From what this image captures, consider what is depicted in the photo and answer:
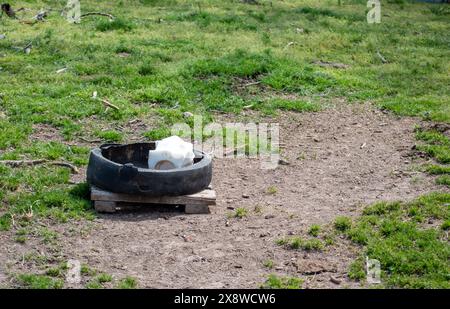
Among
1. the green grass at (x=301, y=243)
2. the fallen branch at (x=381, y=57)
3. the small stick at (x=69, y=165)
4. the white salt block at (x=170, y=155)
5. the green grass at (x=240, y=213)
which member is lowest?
the green grass at (x=240, y=213)

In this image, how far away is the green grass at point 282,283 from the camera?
5.08 metres

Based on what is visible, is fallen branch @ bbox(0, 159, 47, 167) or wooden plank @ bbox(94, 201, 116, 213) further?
fallen branch @ bbox(0, 159, 47, 167)

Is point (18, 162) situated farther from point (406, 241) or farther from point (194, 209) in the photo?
point (406, 241)

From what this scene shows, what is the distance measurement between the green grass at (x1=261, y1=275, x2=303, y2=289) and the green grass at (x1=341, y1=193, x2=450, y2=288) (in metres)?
0.36

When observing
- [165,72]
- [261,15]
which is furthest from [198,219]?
[261,15]

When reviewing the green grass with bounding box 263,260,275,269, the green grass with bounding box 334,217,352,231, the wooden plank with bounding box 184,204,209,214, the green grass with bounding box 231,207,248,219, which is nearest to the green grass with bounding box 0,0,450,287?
the green grass with bounding box 334,217,352,231

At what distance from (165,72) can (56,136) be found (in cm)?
223

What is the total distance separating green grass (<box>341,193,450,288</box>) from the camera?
522 cm

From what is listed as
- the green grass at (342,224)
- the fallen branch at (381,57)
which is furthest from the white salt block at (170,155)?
the fallen branch at (381,57)

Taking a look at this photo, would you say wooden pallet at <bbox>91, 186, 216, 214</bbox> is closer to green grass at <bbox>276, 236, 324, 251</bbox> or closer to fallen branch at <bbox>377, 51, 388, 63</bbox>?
green grass at <bbox>276, 236, 324, 251</bbox>

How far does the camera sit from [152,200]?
621 centimetres

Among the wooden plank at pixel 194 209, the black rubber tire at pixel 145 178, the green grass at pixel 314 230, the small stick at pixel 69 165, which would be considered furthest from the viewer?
the small stick at pixel 69 165

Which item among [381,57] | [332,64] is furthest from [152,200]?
[381,57]

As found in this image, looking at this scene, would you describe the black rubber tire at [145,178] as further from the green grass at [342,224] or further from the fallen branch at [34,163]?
the green grass at [342,224]
